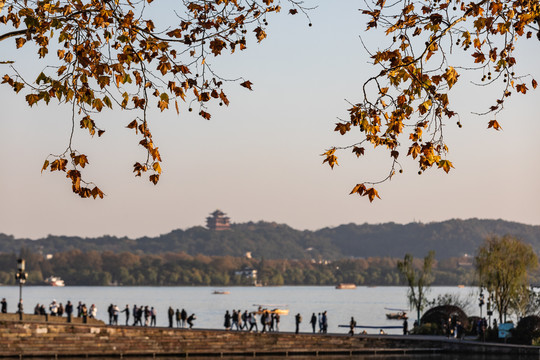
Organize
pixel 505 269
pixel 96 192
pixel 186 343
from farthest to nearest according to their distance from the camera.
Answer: pixel 505 269
pixel 186 343
pixel 96 192

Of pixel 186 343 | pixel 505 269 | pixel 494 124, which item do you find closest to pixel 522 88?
pixel 494 124

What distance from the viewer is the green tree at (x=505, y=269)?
207 feet

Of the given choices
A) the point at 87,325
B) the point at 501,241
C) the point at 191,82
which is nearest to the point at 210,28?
the point at 191,82

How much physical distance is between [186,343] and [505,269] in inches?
968

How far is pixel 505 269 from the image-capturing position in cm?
6316

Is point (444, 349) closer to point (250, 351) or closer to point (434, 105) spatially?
point (250, 351)

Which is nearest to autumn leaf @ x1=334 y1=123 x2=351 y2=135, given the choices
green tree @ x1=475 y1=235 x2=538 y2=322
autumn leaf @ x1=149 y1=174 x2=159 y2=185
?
autumn leaf @ x1=149 y1=174 x2=159 y2=185

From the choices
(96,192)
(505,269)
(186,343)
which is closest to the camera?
(96,192)

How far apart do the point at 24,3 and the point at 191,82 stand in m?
2.52

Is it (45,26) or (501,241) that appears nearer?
(45,26)

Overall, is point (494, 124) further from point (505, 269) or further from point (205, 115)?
point (505, 269)

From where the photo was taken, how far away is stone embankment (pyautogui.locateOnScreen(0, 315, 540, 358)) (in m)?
43.8

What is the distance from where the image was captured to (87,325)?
4559cm

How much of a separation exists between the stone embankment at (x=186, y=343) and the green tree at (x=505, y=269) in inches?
494
